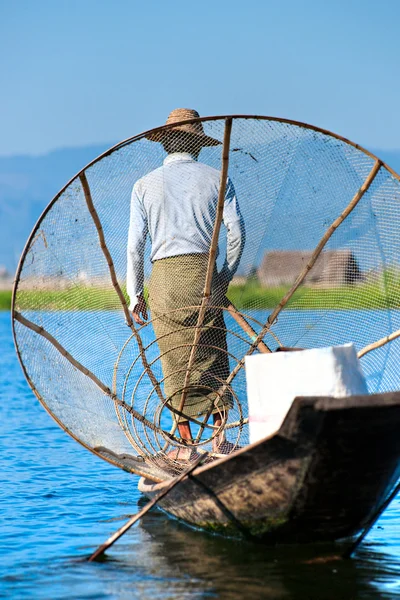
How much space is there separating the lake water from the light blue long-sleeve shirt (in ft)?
4.72

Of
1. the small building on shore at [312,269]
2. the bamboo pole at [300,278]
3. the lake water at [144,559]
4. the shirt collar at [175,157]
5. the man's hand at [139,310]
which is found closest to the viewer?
the lake water at [144,559]

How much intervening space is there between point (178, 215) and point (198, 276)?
39cm

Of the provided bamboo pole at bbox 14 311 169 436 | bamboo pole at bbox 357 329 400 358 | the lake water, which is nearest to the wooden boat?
the lake water

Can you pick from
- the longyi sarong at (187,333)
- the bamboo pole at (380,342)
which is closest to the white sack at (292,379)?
the bamboo pole at (380,342)

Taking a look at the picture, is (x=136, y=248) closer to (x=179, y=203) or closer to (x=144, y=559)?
(x=179, y=203)

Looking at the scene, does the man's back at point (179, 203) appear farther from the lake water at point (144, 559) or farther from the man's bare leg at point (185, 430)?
the lake water at point (144, 559)

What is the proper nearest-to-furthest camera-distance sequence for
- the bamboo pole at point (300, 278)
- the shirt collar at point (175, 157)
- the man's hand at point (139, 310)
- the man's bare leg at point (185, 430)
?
the shirt collar at point (175, 157) < the bamboo pole at point (300, 278) < the man's hand at point (139, 310) < the man's bare leg at point (185, 430)

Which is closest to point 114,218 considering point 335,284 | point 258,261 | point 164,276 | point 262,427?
point 164,276

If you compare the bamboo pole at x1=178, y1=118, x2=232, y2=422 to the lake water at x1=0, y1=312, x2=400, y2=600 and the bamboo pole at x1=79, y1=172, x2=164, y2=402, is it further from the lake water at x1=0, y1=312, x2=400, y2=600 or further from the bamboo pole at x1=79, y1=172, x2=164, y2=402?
the lake water at x1=0, y1=312, x2=400, y2=600

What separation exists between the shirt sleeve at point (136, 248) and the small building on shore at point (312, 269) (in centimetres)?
71

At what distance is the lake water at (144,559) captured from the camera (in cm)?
462

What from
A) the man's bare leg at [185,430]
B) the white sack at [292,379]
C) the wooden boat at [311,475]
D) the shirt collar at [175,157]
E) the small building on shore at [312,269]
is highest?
the shirt collar at [175,157]

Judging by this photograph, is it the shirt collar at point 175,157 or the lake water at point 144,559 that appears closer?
the lake water at point 144,559

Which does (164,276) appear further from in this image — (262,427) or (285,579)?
(285,579)
